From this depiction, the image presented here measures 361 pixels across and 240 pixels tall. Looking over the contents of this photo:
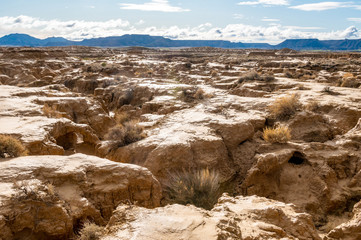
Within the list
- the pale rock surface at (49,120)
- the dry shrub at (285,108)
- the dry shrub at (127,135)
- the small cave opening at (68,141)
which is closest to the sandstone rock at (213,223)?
the dry shrub at (127,135)

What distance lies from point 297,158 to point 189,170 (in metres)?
3.23

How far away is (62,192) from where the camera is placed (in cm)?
494

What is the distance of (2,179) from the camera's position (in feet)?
15.5

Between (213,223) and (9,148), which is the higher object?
(9,148)

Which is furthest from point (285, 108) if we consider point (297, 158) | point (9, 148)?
point (9, 148)

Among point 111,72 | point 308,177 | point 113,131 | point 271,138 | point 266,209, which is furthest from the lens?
point 111,72

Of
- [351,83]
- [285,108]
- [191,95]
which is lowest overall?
[191,95]

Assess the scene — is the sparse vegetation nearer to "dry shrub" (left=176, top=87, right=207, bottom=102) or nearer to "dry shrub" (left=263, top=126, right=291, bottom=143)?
"dry shrub" (left=263, top=126, right=291, bottom=143)

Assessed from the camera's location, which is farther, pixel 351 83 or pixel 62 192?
pixel 351 83

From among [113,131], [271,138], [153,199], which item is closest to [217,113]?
[271,138]

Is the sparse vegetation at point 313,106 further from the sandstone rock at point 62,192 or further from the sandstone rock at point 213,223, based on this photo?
the sandstone rock at point 62,192

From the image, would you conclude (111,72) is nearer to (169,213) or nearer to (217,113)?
(217,113)

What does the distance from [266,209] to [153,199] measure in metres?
2.50

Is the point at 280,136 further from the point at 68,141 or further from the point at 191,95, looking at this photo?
the point at 68,141
